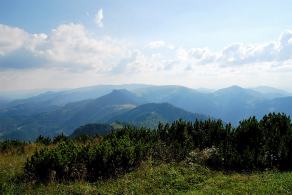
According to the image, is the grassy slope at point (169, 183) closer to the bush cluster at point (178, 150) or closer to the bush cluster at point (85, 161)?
the bush cluster at point (85, 161)

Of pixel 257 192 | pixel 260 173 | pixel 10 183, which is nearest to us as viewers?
pixel 257 192

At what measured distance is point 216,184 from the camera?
45.6 feet

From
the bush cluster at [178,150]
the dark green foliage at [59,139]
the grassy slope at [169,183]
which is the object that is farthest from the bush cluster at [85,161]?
the dark green foliage at [59,139]

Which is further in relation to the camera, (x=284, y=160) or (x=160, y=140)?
(x=160, y=140)

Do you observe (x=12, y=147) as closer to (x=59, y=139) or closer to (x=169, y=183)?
(x=59, y=139)

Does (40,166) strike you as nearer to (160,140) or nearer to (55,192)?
(55,192)

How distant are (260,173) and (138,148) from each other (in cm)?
598

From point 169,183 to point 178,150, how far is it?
3980 mm

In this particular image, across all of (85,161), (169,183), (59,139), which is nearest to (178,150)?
(169,183)

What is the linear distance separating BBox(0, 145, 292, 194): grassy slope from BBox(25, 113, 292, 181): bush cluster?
36.4 inches

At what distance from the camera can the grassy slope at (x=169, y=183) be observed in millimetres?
12891

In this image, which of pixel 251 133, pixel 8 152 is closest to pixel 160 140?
pixel 251 133

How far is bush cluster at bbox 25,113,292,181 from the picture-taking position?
587 inches

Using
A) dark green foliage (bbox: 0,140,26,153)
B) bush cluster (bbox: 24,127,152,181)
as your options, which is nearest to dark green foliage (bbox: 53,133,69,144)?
dark green foliage (bbox: 0,140,26,153)
